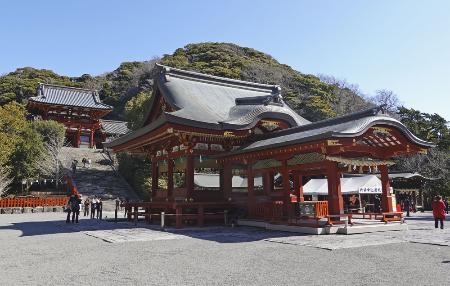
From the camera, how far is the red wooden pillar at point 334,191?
42.3 ft

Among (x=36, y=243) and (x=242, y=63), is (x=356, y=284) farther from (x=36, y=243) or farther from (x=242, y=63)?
(x=242, y=63)

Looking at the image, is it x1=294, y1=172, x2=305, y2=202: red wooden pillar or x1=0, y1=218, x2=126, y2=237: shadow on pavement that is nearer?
x1=0, y1=218, x2=126, y2=237: shadow on pavement

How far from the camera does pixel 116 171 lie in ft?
131

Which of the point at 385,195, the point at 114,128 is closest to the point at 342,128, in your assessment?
the point at 385,195

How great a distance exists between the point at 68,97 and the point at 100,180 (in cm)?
2255

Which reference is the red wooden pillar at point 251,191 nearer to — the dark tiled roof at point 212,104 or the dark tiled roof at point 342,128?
the dark tiled roof at point 342,128

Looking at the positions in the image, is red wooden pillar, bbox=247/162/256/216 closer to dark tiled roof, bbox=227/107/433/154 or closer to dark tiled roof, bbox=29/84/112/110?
dark tiled roof, bbox=227/107/433/154

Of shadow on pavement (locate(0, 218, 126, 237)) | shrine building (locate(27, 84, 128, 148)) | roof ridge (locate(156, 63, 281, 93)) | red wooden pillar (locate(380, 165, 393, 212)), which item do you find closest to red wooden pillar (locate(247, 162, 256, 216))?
red wooden pillar (locate(380, 165, 393, 212))

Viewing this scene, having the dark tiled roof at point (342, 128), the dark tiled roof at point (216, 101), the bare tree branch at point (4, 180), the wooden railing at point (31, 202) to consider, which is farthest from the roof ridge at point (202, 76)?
the bare tree branch at point (4, 180)

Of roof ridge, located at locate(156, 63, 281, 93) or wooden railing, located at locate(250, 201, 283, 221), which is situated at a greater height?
roof ridge, located at locate(156, 63, 281, 93)

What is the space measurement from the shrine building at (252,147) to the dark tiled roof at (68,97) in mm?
34148

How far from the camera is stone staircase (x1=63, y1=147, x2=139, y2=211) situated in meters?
33.2

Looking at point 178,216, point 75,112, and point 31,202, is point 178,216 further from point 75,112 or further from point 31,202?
point 75,112

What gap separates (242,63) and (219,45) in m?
19.8
